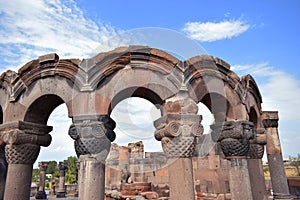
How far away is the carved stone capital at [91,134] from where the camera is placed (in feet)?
12.6

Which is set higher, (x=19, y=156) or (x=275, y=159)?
(x=19, y=156)

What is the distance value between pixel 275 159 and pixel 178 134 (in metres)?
3.68

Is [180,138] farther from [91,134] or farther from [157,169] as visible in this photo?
[157,169]

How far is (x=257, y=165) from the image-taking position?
5.46 metres

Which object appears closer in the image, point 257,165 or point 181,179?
point 181,179

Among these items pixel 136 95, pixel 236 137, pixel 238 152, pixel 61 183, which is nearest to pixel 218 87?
pixel 236 137

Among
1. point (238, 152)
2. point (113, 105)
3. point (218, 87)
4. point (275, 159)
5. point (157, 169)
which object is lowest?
point (157, 169)

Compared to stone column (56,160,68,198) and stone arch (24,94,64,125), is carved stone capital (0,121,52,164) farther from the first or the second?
stone column (56,160,68,198)

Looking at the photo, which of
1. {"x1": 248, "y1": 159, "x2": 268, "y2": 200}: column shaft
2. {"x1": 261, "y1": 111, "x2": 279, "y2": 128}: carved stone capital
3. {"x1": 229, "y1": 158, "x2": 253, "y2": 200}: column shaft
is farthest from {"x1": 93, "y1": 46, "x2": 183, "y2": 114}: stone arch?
{"x1": 261, "y1": 111, "x2": 279, "y2": 128}: carved stone capital

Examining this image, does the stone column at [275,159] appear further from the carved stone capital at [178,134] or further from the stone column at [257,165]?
the carved stone capital at [178,134]

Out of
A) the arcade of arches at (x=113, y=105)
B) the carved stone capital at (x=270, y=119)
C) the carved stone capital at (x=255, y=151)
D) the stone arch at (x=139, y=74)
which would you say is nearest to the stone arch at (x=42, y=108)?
the arcade of arches at (x=113, y=105)

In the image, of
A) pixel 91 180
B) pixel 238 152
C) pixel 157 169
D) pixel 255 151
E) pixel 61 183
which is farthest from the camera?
pixel 61 183

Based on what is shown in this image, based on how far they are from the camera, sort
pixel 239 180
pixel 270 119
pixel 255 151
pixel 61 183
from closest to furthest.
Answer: pixel 239 180 → pixel 255 151 → pixel 270 119 → pixel 61 183

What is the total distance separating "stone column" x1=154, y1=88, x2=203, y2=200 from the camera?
3830 mm
